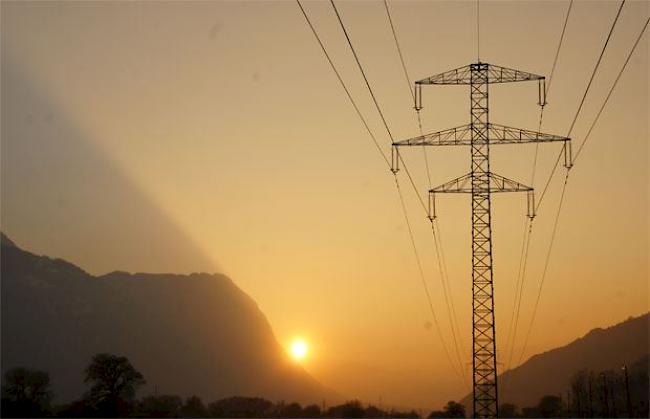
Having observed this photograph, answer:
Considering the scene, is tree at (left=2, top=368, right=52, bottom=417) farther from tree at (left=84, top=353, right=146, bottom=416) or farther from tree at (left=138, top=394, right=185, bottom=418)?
tree at (left=138, top=394, right=185, bottom=418)

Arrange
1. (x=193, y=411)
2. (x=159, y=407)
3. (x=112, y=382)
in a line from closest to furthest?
(x=112, y=382) → (x=159, y=407) → (x=193, y=411)

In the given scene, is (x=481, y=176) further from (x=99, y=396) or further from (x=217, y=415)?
(x=217, y=415)

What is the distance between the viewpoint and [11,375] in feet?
507

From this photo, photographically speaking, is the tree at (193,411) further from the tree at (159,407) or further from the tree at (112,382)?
the tree at (112,382)

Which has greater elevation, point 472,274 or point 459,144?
point 459,144

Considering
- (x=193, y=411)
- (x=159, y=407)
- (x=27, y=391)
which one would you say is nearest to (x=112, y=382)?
(x=27, y=391)

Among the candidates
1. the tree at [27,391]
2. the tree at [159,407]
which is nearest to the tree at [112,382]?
the tree at [159,407]

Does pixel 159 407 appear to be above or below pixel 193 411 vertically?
below

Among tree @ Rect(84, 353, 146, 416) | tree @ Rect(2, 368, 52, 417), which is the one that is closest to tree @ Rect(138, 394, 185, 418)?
tree @ Rect(84, 353, 146, 416)

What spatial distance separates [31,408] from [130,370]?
727 inches

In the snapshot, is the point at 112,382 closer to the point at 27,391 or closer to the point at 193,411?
the point at 27,391

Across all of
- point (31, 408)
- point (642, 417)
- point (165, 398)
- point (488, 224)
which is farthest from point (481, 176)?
point (165, 398)

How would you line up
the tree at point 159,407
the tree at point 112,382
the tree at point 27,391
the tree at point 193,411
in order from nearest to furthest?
the tree at point 27,391, the tree at point 112,382, the tree at point 159,407, the tree at point 193,411

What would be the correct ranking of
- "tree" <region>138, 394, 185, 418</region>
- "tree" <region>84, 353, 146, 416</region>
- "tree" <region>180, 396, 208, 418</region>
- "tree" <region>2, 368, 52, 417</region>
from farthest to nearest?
"tree" <region>180, 396, 208, 418</region> < "tree" <region>138, 394, 185, 418</region> < "tree" <region>84, 353, 146, 416</region> < "tree" <region>2, 368, 52, 417</region>
